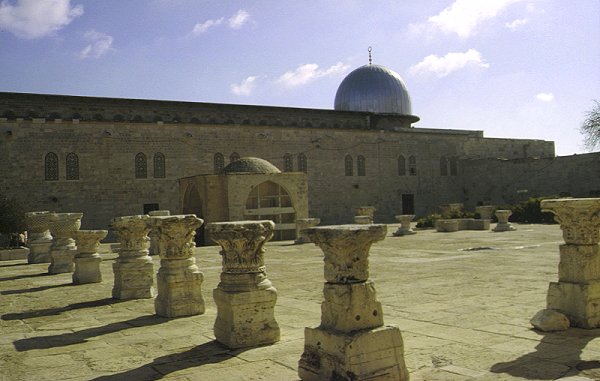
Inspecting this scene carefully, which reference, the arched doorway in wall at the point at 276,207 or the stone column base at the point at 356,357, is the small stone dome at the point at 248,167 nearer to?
the arched doorway in wall at the point at 276,207

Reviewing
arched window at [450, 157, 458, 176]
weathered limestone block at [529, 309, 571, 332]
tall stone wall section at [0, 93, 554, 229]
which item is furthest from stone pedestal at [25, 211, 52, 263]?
arched window at [450, 157, 458, 176]

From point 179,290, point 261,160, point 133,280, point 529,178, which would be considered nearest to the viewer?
point 179,290

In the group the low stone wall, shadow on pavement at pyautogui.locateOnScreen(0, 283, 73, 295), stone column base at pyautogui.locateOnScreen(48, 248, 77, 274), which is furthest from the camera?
the low stone wall

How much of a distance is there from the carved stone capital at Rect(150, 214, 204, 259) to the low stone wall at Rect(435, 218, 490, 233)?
56.7 ft

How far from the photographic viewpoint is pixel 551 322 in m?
5.34

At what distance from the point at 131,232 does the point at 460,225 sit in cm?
1739

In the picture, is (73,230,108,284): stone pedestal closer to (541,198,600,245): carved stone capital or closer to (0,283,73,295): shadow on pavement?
(0,283,73,295): shadow on pavement

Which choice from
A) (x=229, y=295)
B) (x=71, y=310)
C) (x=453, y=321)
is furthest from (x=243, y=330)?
(x=71, y=310)

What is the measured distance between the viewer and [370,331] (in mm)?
4023

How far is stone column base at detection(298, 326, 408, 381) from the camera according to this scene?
12.7 feet

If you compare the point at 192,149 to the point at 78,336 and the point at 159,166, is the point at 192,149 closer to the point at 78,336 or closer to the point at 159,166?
the point at 159,166

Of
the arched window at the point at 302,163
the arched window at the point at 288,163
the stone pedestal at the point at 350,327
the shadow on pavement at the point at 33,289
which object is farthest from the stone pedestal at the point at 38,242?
the arched window at the point at 302,163

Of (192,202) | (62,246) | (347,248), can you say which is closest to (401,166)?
(192,202)

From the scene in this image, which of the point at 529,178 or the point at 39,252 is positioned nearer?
the point at 39,252
